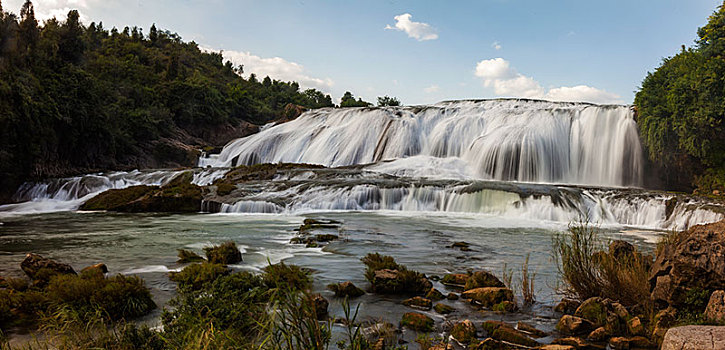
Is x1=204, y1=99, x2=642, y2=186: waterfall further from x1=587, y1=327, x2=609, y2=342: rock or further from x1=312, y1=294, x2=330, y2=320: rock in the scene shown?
x1=312, y1=294, x2=330, y2=320: rock

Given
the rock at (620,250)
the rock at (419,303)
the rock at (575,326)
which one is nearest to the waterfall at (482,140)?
the rock at (620,250)

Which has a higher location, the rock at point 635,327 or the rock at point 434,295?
the rock at point 635,327

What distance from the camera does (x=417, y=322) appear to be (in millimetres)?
5113

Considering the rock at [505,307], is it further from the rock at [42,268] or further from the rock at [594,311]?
the rock at [42,268]

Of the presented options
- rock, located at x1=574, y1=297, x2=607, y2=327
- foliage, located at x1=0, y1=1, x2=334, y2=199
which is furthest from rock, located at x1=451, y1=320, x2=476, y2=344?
foliage, located at x1=0, y1=1, x2=334, y2=199

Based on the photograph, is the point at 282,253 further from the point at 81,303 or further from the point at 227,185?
the point at 227,185

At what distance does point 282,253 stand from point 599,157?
23776 millimetres

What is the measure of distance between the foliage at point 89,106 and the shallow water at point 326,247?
718cm

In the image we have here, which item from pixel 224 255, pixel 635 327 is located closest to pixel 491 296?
pixel 635 327

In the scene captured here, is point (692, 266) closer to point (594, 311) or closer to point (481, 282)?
point (594, 311)

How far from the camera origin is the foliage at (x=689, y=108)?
20812 millimetres

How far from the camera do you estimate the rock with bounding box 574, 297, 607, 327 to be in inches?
195

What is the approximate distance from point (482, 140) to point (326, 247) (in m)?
22.2

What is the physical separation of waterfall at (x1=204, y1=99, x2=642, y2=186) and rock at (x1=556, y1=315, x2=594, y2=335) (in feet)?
75.3
